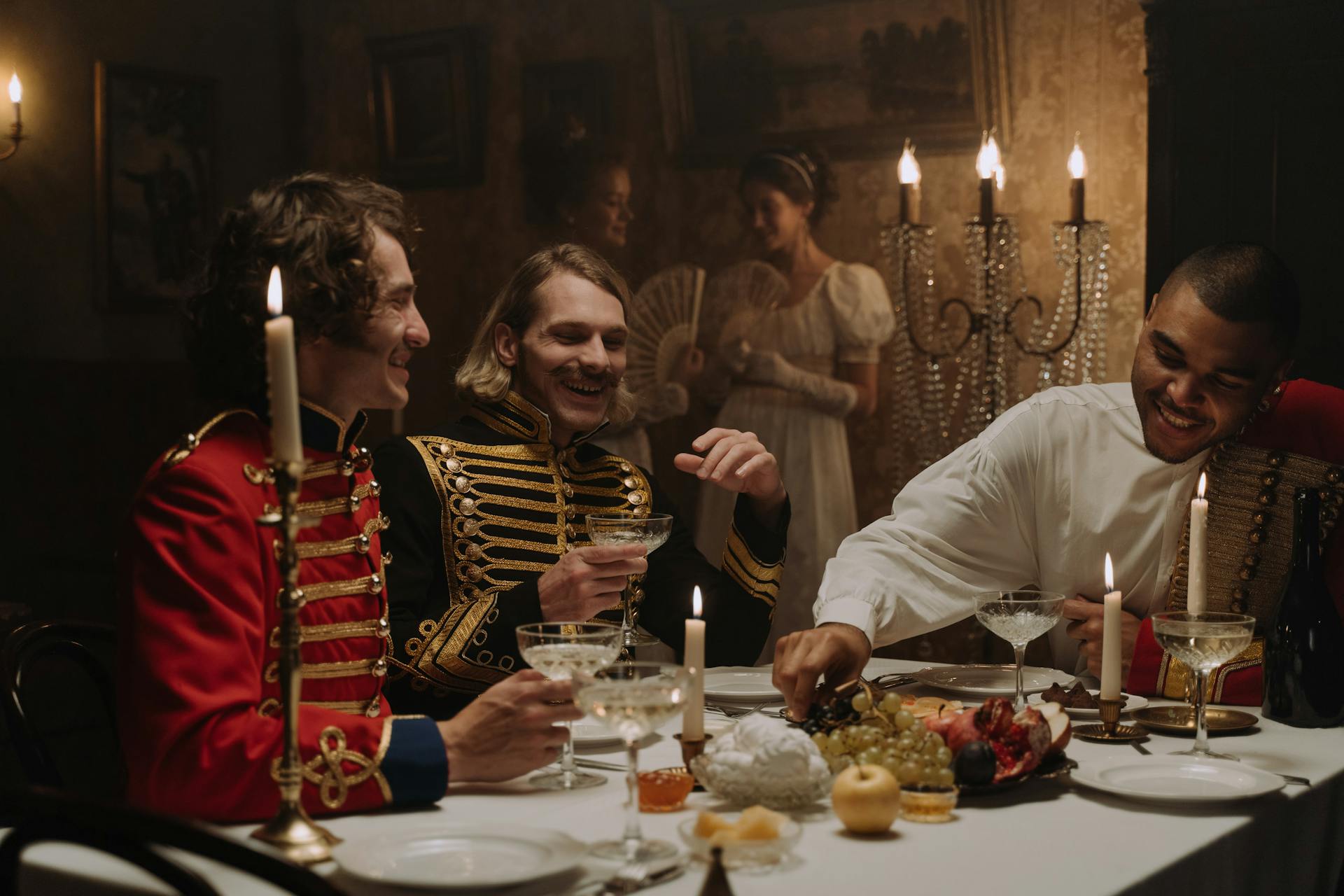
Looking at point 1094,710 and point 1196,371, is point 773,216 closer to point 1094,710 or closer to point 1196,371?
point 1196,371

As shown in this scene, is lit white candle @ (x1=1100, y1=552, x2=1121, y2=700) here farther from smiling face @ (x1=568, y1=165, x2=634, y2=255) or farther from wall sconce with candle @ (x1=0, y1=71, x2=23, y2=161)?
wall sconce with candle @ (x1=0, y1=71, x2=23, y2=161)

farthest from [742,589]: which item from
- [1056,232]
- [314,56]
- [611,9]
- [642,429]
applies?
[314,56]

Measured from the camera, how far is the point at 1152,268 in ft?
12.1

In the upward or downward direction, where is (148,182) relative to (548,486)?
upward

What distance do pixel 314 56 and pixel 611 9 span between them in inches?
60.9

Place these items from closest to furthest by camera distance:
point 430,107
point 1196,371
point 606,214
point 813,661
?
point 813,661
point 1196,371
point 606,214
point 430,107

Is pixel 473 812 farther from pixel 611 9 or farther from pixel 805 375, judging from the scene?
pixel 611 9

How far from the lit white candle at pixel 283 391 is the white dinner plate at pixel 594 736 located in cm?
72

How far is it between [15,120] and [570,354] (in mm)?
3452

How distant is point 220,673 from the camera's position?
1.58m

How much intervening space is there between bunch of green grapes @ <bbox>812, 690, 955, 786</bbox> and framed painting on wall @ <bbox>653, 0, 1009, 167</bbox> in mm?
3202

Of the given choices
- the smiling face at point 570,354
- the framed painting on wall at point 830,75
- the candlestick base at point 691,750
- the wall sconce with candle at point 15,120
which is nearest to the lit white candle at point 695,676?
the candlestick base at point 691,750

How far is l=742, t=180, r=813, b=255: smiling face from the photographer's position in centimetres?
487

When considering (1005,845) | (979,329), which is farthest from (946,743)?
(979,329)
